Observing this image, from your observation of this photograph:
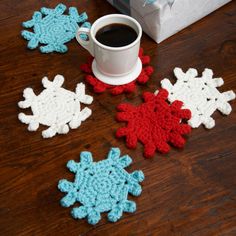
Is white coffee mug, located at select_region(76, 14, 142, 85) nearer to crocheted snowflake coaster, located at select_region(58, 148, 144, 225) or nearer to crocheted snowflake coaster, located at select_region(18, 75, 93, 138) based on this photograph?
crocheted snowflake coaster, located at select_region(18, 75, 93, 138)

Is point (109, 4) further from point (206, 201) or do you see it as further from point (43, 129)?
point (206, 201)

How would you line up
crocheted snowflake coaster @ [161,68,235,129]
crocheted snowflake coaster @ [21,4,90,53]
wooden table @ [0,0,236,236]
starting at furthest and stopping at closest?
crocheted snowflake coaster @ [21,4,90,53] < crocheted snowflake coaster @ [161,68,235,129] < wooden table @ [0,0,236,236]

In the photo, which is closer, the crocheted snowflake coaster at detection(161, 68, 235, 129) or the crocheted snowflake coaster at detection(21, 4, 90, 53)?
the crocheted snowflake coaster at detection(161, 68, 235, 129)

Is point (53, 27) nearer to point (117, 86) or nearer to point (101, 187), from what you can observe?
point (117, 86)

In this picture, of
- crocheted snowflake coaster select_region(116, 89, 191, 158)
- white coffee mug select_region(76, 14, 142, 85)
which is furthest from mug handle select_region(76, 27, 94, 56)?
crocheted snowflake coaster select_region(116, 89, 191, 158)

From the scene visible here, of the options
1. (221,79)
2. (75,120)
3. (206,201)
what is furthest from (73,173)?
(221,79)

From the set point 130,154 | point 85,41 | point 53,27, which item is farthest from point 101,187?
point 53,27
